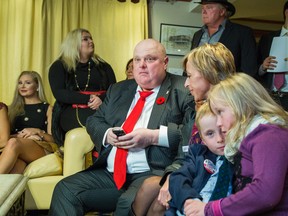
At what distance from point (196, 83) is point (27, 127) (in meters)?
1.96

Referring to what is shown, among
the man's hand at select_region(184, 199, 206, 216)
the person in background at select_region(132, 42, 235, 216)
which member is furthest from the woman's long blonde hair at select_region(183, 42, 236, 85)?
the man's hand at select_region(184, 199, 206, 216)

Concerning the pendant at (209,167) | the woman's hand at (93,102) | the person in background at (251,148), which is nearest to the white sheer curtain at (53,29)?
the woman's hand at (93,102)

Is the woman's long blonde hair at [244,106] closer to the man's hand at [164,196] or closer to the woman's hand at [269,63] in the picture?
the man's hand at [164,196]

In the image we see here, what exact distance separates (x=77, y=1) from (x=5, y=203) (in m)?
3.19

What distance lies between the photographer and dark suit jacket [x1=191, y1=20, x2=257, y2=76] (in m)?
2.68

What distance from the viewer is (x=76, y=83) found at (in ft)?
9.42

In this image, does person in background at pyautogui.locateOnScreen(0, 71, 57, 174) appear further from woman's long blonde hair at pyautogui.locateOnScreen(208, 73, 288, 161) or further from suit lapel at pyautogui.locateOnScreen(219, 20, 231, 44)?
woman's long blonde hair at pyautogui.locateOnScreen(208, 73, 288, 161)

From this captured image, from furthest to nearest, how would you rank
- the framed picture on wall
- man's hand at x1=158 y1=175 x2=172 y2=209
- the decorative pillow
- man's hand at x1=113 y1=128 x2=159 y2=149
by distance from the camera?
1. the framed picture on wall
2. the decorative pillow
3. man's hand at x1=113 y1=128 x2=159 y2=149
4. man's hand at x1=158 y1=175 x2=172 y2=209

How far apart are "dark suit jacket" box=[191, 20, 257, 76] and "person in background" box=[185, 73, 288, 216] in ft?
4.90

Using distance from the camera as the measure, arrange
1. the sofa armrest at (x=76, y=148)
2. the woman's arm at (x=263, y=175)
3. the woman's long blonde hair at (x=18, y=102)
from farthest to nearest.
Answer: the woman's long blonde hair at (x=18, y=102), the sofa armrest at (x=76, y=148), the woman's arm at (x=263, y=175)

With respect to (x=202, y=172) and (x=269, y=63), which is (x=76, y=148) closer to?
(x=202, y=172)

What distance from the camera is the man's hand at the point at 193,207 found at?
1196mm

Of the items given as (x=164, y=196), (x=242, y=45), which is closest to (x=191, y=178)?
(x=164, y=196)

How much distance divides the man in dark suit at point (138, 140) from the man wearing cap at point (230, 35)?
86cm
